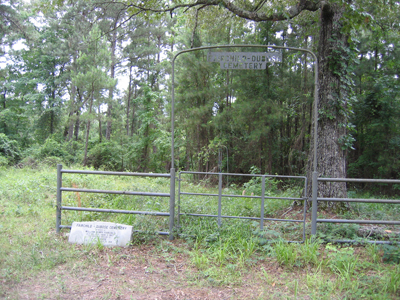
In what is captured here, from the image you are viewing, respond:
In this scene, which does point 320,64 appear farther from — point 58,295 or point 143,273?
point 58,295

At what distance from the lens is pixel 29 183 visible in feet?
29.4

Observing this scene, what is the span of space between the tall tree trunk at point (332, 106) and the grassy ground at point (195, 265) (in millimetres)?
1283

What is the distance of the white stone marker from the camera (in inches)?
171

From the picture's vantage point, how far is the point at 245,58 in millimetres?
4480

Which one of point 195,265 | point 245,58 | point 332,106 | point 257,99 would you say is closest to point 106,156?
point 257,99

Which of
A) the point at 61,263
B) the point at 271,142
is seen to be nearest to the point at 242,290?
the point at 61,263

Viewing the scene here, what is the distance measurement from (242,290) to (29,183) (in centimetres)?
822

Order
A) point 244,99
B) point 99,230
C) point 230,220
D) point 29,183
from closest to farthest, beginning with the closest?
point 99,230
point 230,220
point 29,183
point 244,99

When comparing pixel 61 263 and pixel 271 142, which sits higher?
pixel 271 142

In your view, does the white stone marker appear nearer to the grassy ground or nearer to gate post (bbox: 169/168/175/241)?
the grassy ground

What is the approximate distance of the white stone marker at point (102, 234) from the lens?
4340 millimetres

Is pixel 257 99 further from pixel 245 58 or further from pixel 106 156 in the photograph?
pixel 106 156

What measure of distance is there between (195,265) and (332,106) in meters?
4.24

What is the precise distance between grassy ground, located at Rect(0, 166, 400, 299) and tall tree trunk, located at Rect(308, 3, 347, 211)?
4.21 ft
